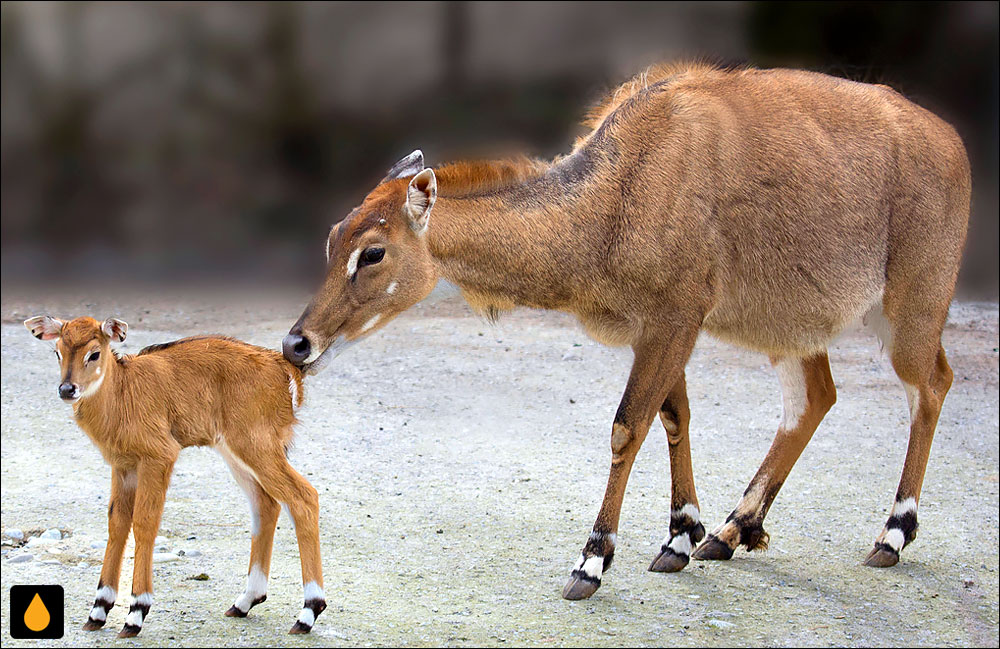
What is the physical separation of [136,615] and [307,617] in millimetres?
560

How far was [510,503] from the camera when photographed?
21.9ft

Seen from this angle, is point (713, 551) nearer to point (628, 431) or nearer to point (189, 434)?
point (628, 431)

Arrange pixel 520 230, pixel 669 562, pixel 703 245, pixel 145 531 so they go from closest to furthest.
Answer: pixel 145 531 → pixel 520 230 → pixel 703 245 → pixel 669 562

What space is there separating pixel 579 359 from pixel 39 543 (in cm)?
529

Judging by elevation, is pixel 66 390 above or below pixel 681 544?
above

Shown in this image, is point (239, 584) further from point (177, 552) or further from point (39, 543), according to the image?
point (39, 543)

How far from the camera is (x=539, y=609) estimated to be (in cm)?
504

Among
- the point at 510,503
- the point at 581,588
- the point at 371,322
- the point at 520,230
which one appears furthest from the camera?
the point at 510,503

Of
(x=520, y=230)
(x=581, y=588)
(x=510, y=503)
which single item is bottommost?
(x=510, y=503)

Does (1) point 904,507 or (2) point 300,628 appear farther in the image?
(1) point 904,507

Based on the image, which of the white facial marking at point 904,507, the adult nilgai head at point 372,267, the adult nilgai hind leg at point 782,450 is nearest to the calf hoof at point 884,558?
the white facial marking at point 904,507

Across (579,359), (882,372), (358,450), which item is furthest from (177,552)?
(882,372)

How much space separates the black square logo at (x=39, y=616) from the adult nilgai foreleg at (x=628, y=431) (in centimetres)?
211

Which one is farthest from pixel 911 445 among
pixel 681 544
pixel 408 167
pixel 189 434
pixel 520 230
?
pixel 189 434
